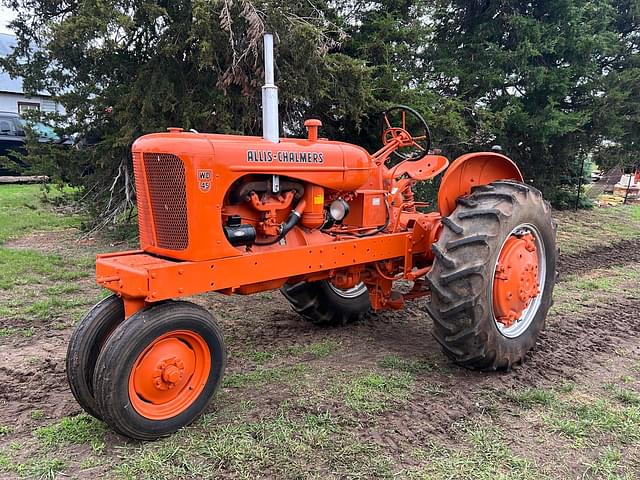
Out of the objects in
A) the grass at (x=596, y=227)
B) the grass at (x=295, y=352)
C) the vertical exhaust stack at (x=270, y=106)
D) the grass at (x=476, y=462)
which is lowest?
the grass at (x=476, y=462)

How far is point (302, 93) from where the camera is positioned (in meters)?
7.01

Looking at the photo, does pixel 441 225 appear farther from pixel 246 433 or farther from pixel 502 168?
pixel 246 433

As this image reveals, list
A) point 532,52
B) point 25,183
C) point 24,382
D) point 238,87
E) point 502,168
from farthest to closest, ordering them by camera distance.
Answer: point 25,183
point 532,52
point 238,87
point 502,168
point 24,382

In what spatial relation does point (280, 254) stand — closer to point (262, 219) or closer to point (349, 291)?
point (262, 219)

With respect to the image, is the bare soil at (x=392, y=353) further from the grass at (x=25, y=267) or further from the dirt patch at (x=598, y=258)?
the grass at (x=25, y=267)

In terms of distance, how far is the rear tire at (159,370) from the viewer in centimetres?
267

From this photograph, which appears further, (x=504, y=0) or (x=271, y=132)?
(x=504, y=0)

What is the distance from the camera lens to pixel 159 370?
284cm

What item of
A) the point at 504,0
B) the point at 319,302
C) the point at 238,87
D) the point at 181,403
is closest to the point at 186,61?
the point at 238,87

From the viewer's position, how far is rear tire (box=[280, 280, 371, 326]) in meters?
4.69

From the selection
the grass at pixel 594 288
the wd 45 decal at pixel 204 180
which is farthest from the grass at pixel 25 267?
the grass at pixel 594 288

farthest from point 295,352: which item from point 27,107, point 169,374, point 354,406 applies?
point 27,107

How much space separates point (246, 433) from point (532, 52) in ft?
27.1

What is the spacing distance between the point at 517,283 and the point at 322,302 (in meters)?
1.61
